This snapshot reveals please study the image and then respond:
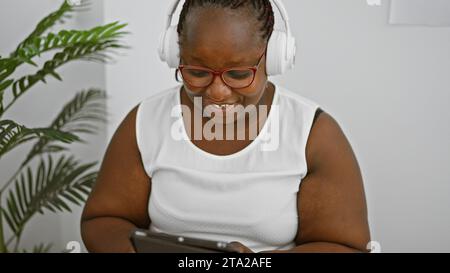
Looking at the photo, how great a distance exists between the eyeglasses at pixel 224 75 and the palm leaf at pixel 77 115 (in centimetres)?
84

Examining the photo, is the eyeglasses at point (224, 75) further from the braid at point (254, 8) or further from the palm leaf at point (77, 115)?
the palm leaf at point (77, 115)

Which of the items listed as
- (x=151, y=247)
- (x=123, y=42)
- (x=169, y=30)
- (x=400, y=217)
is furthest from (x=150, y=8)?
(x=151, y=247)

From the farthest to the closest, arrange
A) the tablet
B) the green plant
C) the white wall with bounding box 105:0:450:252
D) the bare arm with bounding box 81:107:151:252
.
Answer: the green plant
the white wall with bounding box 105:0:450:252
the bare arm with bounding box 81:107:151:252
the tablet

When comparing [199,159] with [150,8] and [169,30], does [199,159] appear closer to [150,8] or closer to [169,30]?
[169,30]

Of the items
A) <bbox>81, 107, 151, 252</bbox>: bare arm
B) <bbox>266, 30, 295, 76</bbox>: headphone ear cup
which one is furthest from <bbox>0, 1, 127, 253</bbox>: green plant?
<bbox>266, 30, 295, 76</bbox>: headphone ear cup

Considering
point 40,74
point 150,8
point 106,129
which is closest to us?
point 40,74

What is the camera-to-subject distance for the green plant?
1.50 metres

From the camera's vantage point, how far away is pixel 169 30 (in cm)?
110

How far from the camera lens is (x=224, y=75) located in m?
1.04

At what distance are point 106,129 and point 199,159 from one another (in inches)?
33.7

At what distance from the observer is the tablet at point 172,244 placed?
84cm

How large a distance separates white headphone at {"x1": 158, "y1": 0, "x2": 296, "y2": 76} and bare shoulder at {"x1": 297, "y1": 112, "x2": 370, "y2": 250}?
14cm

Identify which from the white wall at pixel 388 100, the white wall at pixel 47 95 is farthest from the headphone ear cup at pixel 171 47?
the white wall at pixel 47 95

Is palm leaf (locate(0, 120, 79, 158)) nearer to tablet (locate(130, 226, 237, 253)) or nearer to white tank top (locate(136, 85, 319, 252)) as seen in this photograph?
white tank top (locate(136, 85, 319, 252))
